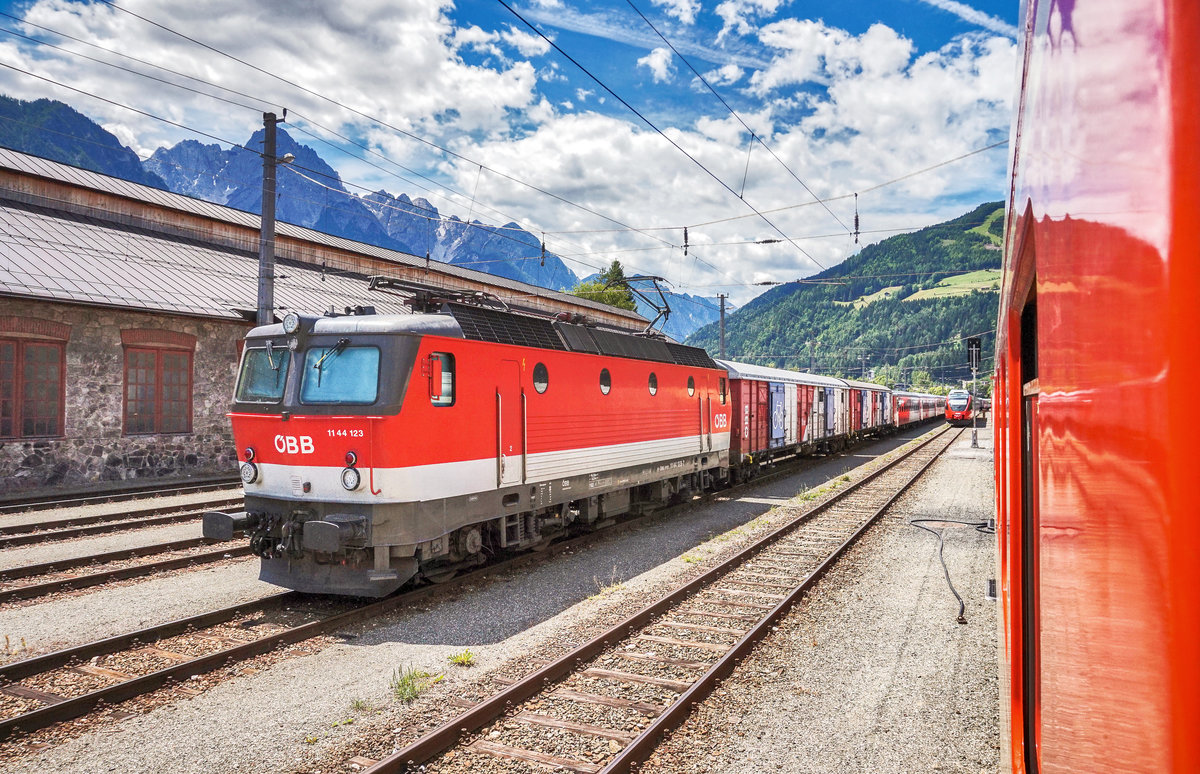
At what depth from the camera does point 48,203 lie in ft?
76.4

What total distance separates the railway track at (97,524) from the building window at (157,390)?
529 cm

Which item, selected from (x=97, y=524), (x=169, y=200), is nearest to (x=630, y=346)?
(x=97, y=524)

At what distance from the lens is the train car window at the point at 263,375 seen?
8977 millimetres

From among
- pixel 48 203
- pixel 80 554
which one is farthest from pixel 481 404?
pixel 48 203

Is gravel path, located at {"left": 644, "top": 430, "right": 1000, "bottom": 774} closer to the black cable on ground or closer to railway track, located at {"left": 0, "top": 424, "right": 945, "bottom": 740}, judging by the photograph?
the black cable on ground

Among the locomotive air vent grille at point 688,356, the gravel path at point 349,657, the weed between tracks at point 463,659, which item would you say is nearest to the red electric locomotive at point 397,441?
the gravel path at point 349,657

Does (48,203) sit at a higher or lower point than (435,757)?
higher

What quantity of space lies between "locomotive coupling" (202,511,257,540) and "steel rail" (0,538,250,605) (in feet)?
7.54

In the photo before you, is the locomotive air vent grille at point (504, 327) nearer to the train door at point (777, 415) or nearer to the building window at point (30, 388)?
the train door at point (777, 415)

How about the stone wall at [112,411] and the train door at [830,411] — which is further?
the train door at [830,411]

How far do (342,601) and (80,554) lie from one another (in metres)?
5.15

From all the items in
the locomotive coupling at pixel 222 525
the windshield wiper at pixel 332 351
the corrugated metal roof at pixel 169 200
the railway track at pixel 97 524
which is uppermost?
the corrugated metal roof at pixel 169 200

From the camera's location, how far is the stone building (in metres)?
17.2

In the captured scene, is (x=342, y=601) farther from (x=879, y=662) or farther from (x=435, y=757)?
(x=879, y=662)
